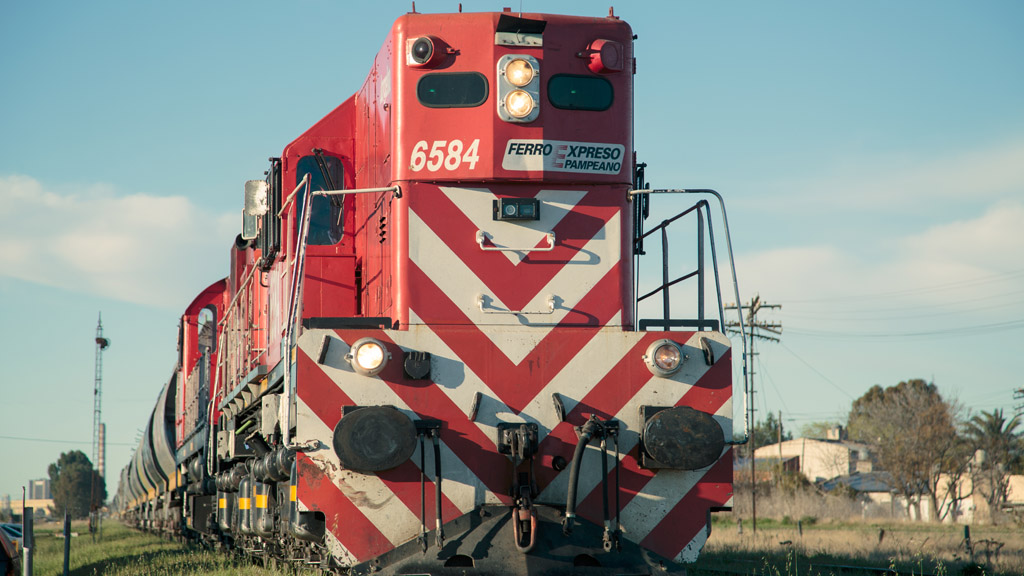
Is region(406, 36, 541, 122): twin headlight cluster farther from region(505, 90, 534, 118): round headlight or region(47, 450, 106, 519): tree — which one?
region(47, 450, 106, 519): tree

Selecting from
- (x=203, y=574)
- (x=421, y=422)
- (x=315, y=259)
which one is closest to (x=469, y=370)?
(x=421, y=422)

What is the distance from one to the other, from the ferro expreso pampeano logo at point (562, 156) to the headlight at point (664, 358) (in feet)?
4.06

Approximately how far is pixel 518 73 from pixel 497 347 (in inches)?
68.7

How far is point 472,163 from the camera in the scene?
6230mm

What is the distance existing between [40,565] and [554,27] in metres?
13.9

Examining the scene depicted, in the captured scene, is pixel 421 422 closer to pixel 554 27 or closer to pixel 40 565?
pixel 554 27

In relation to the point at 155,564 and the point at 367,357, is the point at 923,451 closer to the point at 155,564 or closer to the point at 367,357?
the point at 155,564

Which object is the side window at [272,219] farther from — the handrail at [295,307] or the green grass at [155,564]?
the green grass at [155,564]

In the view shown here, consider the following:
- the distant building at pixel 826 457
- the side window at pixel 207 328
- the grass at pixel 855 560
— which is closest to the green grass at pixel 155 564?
the side window at pixel 207 328

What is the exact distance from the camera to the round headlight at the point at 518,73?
6285 millimetres

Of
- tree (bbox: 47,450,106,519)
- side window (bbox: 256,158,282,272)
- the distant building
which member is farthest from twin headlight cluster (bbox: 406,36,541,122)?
tree (bbox: 47,450,106,519)

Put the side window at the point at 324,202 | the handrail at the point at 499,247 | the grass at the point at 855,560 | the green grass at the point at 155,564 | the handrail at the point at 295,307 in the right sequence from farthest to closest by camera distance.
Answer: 1. the grass at the point at 855,560
2. the green grass at the point at 155,564
3. the side window at the point at 324,202
4. the handrail at the point at 499,247
5. the handrail at the point at 295,307

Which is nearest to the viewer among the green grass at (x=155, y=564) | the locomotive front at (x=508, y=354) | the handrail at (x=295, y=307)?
the locomotive front at (x=508, y=354)

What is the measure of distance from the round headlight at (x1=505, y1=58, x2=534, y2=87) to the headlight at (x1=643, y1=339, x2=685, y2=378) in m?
1.83
